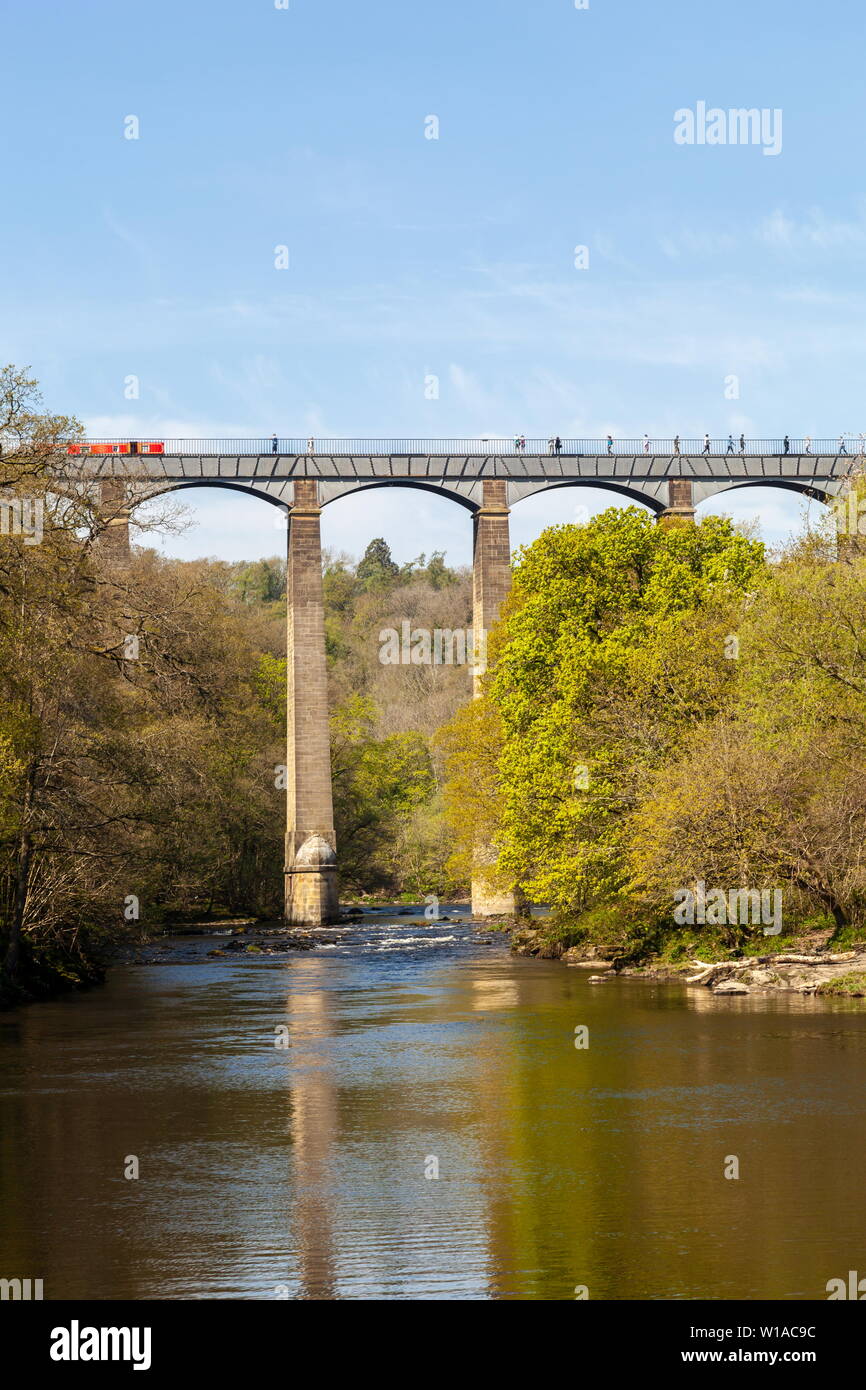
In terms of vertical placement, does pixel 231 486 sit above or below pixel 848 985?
above

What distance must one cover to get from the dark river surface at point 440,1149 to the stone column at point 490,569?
34.1 m

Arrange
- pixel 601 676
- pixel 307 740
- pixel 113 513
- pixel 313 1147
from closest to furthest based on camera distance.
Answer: pixel 313 1147, pixel 113 513, pixel 601 676, pixel 307 740

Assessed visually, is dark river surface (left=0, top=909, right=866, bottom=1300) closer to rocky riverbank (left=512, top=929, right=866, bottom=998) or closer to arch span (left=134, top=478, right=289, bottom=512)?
rocky riverbank (left=512, top=929, right=866, bottom=998)

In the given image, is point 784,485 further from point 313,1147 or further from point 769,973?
point 313,1147

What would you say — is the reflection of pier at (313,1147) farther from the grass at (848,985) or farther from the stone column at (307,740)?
the stone column at (307,740)

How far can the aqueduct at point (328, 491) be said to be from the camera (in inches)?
2689

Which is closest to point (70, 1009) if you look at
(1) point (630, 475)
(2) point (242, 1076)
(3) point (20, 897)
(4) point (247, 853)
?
(3) point (20, 897)

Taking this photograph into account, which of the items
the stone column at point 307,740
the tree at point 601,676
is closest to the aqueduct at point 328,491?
the stone column at point 307,740

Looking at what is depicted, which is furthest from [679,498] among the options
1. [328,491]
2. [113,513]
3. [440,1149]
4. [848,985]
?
[440,1149]

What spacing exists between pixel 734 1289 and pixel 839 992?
21215 mm

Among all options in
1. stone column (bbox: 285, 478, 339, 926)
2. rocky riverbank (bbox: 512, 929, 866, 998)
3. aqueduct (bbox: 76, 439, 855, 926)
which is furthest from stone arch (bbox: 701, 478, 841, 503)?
rocky riverbank (bbox: 512, 929, 866, 998)

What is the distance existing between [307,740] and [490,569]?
37.3 ft

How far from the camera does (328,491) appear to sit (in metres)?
70.2

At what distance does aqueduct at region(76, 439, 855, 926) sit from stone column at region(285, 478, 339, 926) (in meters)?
0.04
